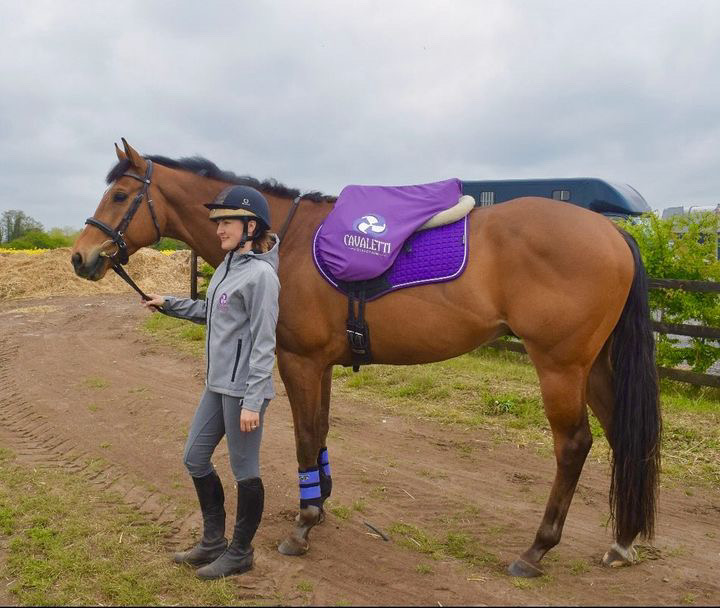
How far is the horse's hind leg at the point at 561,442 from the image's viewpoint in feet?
11.1

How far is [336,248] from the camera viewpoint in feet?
12.0

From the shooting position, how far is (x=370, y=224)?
3.65 meters

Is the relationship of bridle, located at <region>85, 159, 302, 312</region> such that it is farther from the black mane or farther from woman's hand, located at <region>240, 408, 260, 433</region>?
woman's hand, located at <region>240, 408, 260, 433</region>

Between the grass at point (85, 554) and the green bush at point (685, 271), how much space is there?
265 inches

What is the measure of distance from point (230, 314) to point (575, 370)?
6.57 feet

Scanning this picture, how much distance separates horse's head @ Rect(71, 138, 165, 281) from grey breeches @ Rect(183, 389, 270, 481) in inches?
51.7

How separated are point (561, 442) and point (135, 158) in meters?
3.32

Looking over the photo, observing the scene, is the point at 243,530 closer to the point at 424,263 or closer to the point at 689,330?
the point at 424,263

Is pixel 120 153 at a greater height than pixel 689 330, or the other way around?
pixel 120 153

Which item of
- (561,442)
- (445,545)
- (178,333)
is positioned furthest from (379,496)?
(178,333)

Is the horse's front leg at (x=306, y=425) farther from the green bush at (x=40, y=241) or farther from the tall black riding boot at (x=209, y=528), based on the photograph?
the green bush at (x=40, y=241)

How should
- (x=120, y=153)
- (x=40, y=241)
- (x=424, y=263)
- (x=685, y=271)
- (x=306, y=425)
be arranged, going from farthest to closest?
(x=40, y=241), (x=685, y=271), (x=120, y=153), (x=306, y=425), (x=424, y=263)

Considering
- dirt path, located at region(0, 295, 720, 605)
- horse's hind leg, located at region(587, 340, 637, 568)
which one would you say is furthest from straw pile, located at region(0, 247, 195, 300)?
horse's hind leg, located at region(587, 340, 637, 568)

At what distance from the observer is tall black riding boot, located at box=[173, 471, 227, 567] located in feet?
11.2
